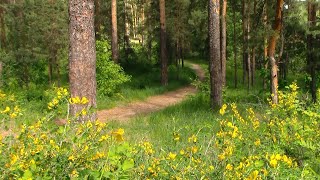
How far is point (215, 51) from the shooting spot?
11359mm

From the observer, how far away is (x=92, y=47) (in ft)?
22.1

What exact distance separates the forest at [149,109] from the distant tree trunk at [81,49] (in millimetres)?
19

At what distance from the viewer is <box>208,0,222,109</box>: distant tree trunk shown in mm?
11062

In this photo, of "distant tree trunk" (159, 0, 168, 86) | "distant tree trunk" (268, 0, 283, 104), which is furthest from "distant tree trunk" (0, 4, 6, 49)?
"distant tree trunk" (268, 0, 283, 104)

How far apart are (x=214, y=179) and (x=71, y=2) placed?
4.62 metres

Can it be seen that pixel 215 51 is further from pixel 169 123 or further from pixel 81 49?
pixel 81 49

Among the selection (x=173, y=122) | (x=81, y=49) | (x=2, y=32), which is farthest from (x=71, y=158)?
(x=2, y=32)

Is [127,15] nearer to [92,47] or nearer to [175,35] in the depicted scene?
[175,35]

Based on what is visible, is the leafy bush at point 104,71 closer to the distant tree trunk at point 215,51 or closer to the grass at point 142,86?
the grass at point 142,86

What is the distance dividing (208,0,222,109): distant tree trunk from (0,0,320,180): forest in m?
0.03

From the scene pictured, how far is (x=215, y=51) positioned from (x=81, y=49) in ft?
19.0

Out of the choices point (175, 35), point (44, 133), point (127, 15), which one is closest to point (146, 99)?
point (175, 35)

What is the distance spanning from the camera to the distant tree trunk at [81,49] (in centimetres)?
650

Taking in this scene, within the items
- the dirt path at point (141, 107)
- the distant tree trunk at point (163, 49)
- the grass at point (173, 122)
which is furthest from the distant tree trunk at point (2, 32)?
the grass at point (173, 122)
